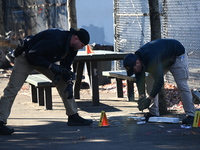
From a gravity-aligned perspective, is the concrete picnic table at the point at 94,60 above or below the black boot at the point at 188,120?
above

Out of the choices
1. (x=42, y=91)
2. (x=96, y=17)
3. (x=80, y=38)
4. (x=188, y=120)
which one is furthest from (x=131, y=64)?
(x=96, y=17)

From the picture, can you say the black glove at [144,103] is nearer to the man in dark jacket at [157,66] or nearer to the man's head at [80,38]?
the man in dark jacket at [157,66]

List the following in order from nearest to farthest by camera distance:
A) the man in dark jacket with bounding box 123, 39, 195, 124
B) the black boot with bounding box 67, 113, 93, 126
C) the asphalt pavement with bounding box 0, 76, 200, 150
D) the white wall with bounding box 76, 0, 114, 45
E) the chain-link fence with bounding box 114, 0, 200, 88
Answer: the asphalt pavement with bounding box 0, 76, 200, 150, the man in dark jacket with bounding box 123, 39, 195, 124, the black boot with bounding box 67, 113, 93, 126, the chain-link fence with bounding box 114, 0, 200, 88, the white wall with bounding box 76, 0, 114, 45

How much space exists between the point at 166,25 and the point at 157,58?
532 cm

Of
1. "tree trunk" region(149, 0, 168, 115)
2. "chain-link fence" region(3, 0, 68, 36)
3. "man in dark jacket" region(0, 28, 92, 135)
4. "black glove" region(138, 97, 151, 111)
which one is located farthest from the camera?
"chain-link fence" region(3, 0, 68, 36)

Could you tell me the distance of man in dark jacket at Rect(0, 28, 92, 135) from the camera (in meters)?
6.83

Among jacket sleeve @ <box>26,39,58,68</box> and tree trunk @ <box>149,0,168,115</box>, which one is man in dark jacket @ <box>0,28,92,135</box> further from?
tree trunk @ <box>149,0,168,115</box>

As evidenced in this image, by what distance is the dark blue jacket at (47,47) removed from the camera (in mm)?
6793

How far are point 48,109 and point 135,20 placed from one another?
4.35 metres

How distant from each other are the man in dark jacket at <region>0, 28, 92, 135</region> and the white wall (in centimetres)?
1306

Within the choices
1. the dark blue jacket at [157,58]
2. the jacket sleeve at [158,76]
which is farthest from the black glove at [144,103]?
the jacket sleeve at [158,76]

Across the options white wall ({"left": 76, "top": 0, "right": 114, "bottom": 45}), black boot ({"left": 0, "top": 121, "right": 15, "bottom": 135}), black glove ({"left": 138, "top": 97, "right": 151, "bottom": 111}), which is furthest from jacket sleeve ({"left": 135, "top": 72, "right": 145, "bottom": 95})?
white wall ({"left": 76, "top": 0, "right": 114, "bottom": 45})

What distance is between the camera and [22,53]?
23.1 feet

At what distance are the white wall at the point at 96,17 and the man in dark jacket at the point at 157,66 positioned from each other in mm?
12715
